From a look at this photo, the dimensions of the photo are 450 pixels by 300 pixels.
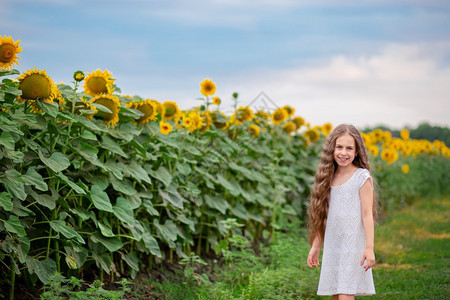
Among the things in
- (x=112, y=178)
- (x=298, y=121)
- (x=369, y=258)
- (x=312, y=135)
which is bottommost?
(x=369, y=258)

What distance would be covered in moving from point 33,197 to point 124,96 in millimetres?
1439

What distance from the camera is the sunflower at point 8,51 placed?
10.3 feet

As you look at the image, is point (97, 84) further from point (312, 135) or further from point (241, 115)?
point (312, 135)

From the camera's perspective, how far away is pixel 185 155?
4.79m

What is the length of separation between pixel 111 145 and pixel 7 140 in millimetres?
838

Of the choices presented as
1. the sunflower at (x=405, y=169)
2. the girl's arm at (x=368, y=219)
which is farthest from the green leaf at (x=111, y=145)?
the sunflower at (x=405, y=169)

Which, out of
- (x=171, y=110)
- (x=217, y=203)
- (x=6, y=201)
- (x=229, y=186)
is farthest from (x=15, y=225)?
(x=229, y=186)

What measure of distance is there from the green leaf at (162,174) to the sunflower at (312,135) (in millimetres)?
3634

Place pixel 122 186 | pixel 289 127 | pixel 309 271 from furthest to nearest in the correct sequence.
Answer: pixel 289 127 < pixel 309 271 < pixel 122 186

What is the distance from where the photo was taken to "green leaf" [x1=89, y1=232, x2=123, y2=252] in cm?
343

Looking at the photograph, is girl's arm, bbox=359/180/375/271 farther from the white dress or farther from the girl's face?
the girl's face

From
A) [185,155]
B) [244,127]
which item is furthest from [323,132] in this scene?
[185,155]

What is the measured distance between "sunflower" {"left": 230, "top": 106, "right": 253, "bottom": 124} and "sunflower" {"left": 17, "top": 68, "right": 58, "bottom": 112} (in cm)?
261

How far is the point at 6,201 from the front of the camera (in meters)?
2.78
